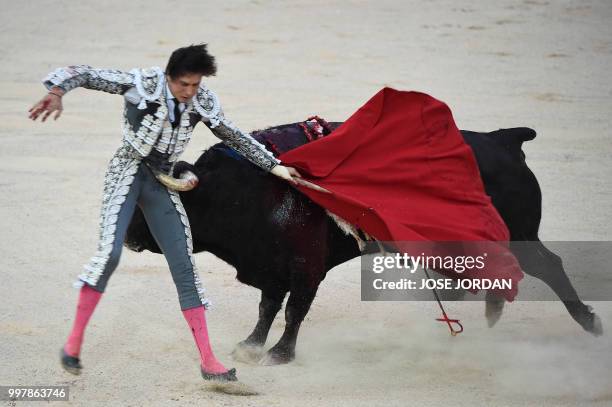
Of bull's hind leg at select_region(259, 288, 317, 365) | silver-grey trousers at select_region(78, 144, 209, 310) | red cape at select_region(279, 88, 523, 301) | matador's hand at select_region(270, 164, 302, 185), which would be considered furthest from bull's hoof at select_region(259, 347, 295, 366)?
matador's hand at select_region(270, 164, 302, 185)

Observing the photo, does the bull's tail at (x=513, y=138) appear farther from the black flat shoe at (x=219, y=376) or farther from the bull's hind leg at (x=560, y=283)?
the black flat shoe at (x=219, y=376)

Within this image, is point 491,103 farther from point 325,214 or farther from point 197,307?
point 197,307

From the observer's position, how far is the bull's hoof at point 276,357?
4836 mm

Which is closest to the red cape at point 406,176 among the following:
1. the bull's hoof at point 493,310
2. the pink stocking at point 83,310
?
the bull's hoof at point 493,310

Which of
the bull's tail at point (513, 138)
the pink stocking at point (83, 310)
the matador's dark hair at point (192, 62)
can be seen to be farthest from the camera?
the bull's tail at point (513, 138)

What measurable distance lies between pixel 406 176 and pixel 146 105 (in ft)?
4.23

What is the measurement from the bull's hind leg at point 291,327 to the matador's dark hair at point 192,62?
3.98 feet

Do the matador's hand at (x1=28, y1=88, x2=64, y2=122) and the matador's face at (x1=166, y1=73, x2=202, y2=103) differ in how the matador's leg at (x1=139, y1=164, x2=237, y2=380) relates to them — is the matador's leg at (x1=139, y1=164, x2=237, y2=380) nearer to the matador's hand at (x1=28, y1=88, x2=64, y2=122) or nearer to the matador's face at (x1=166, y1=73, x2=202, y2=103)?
the matador's face at (x1=166, y1=73, x2=202, y2=103)

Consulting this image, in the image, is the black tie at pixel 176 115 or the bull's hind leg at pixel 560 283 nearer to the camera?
the black tie at pixel 176 115

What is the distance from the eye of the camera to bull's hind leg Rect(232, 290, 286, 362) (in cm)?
490

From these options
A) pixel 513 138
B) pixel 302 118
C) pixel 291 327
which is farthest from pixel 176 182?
pixel 302 118

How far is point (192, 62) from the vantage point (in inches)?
A: 159

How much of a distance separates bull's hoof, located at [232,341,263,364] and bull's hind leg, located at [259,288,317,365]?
5 cm

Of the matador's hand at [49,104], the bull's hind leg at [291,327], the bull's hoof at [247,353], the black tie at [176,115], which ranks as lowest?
the bull's hoof at [247,353]
